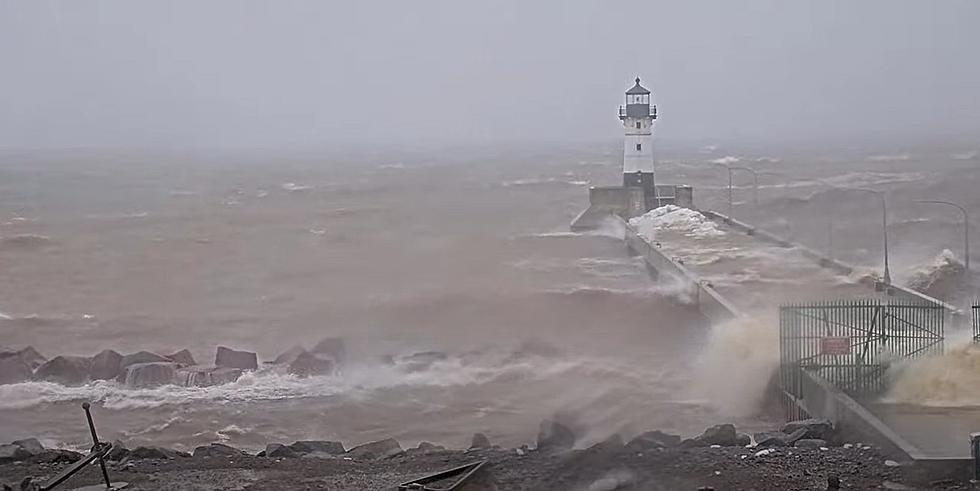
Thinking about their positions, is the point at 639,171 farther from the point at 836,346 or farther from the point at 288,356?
the point at 836,346

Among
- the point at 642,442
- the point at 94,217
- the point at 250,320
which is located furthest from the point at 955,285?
the point at 94,217

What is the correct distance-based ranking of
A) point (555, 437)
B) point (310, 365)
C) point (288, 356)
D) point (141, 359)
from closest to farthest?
point (555, 437)
point (310, 365)
point (141, 359)
point (288, 356)

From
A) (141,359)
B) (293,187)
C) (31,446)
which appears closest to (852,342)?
(31,446)

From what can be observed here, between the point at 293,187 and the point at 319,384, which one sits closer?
the point at 319,384

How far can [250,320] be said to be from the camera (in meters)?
23.1

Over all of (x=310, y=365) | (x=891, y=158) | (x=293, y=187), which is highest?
(x=310, y=365)

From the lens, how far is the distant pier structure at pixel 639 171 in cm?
3888

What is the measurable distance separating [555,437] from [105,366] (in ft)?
27.6

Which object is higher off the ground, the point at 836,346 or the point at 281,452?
the point at 836,346

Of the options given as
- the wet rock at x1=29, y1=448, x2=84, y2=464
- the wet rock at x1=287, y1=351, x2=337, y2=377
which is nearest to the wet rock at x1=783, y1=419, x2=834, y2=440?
the wet rock at x1=29, y1=448, x2=84, y2=464

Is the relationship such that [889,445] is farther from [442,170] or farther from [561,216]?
[442,170]

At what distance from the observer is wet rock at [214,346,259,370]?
17.0 m

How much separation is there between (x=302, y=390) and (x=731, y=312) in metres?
6.88

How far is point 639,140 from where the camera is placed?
38969 millimetres
